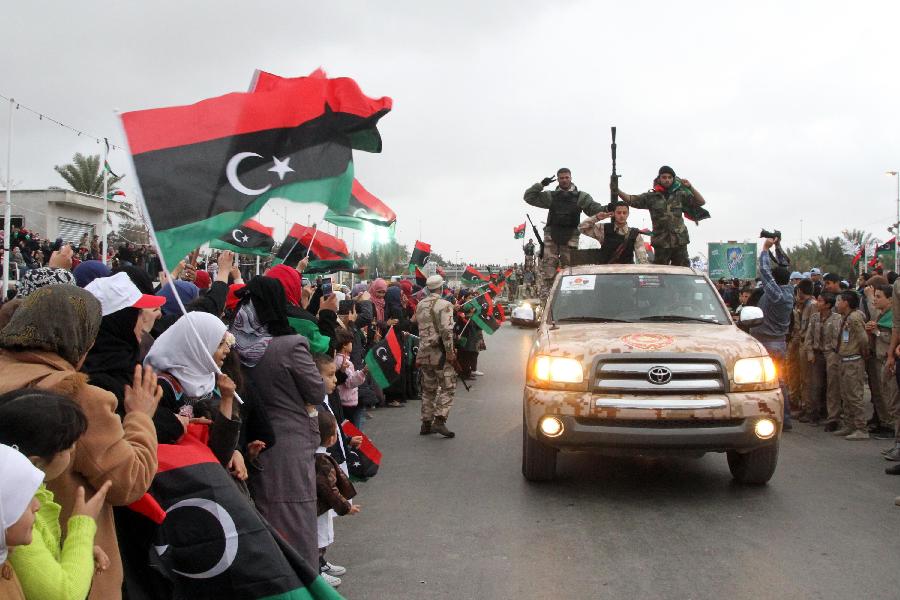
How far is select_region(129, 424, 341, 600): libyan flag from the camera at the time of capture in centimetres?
295

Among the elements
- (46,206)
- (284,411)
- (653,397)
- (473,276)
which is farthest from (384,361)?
(46,206)

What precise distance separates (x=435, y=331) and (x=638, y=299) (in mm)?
2928

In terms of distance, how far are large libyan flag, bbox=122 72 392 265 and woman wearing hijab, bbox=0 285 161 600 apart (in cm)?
98

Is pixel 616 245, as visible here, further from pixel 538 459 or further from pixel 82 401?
pixel 82 401

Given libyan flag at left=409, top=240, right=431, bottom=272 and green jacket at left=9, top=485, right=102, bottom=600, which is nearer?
green jacket at left=9, top=485, right=102, bottom=600

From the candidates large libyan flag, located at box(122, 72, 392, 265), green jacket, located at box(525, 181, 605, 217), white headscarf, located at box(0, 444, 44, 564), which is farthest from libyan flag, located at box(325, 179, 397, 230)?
green jacket, located at box(525, 181, 605, 217)

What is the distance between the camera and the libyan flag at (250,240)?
20.9 feet

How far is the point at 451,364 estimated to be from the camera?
9.90 metres

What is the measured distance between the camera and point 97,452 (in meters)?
2.52

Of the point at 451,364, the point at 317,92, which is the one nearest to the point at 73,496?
the point at 317,92

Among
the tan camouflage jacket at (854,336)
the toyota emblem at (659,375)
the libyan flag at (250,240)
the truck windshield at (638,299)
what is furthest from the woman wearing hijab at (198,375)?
the tan camouflage jacket at (854,336)

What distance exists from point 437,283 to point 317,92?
5686 millimetres

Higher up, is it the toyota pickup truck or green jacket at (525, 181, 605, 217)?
green jacket at (525, 181, 605, 217)

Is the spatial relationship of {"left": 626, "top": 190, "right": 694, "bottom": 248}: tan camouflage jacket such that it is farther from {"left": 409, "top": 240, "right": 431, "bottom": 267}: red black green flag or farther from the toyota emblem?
{"left": 409, "top": 240, "right": 431, "bottom": 267}: red black green flag
